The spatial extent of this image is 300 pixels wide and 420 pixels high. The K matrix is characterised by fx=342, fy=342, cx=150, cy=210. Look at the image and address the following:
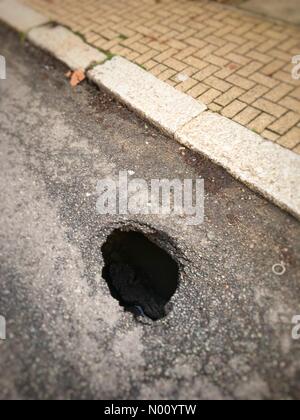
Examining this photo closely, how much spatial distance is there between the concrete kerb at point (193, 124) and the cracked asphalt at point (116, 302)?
0.14 m

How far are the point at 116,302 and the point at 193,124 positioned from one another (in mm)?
1992

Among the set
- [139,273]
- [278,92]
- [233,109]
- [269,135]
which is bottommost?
[139,273]

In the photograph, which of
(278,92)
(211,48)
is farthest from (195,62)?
(278,92)

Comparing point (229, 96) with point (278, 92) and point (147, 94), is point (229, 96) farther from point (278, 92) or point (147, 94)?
point (147, 94)

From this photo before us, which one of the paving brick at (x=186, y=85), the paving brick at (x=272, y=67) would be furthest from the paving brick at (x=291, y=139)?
the paving brick at (x=186, y=85)

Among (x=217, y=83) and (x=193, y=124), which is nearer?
(x=193, y=124)

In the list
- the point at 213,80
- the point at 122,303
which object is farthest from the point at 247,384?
the point at 213,80

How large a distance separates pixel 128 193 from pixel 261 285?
146 centimetres

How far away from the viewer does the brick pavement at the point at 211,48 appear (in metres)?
3.63

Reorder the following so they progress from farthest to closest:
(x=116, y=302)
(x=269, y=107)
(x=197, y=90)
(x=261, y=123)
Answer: (x=197, y=90) → (x=269, y=107) → (x=261, y=123) → (x=116, y=302)

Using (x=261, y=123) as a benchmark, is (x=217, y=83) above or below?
above

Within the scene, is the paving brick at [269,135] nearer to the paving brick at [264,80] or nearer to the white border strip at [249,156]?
the white border strip at [249,156]

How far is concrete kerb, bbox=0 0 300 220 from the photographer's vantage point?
121 inches

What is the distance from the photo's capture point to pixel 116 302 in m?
→ 2.68
